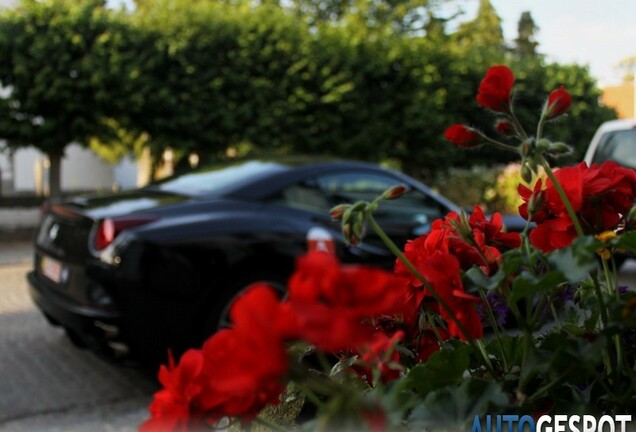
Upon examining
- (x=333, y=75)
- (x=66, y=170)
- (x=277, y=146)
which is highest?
(x=333, y=75)

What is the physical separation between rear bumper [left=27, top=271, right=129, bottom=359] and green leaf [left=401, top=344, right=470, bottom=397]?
3414mm

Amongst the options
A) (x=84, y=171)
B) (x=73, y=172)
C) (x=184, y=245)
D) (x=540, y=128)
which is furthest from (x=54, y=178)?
(x=84, y=171)

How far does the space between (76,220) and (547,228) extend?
3889 millimetres

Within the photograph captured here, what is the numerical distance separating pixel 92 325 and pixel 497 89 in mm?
3528

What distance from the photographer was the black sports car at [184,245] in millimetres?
4043

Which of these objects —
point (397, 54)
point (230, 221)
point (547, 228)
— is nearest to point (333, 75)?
point (397, 54)

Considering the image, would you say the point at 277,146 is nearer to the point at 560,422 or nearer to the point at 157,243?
the point at 157,243

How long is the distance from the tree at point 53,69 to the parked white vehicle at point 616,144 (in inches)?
316

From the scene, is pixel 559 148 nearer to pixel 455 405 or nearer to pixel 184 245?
pixel 455 405

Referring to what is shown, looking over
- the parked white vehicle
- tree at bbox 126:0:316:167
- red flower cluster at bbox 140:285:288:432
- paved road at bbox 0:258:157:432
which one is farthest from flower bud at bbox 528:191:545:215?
tree at bbox 126:0:316:167

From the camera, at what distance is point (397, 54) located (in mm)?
15531

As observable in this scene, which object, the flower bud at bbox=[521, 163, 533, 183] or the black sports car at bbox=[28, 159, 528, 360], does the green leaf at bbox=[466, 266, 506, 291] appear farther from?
the black sports car at bbox=[28, 159, 528, 360]

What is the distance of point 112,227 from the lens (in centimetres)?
411

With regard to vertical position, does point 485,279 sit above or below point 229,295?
above
